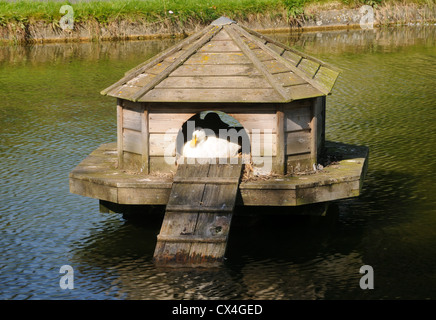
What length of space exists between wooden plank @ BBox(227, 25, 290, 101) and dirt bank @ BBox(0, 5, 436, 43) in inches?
714

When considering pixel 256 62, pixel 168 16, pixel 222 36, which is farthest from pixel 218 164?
pixel 168 16

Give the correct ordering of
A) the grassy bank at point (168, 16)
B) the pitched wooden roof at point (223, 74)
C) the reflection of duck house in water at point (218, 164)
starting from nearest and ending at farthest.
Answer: the reflection of duck house in water at point (218, 164) < the pitched wooden roof at point (223, 74) < the grassy bank at point (168, 16)

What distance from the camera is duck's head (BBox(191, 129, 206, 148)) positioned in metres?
11.3

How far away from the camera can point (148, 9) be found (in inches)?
1171

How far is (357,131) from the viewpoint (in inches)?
659

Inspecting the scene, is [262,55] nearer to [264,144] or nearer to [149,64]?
[264,144]

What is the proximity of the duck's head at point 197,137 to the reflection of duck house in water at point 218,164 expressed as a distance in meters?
0.26

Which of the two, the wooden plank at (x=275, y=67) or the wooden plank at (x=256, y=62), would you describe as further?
the wooden plank at (x=275, y=67)

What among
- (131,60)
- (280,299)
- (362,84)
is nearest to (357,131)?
(362,84)

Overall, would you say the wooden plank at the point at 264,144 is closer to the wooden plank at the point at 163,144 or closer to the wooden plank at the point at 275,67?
the wooden plank at the point at 275,67

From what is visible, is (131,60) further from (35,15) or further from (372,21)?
(372,21)

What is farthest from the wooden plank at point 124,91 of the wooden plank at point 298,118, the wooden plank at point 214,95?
the wooden plank at point 298,118

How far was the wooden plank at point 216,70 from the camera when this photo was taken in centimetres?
1112
